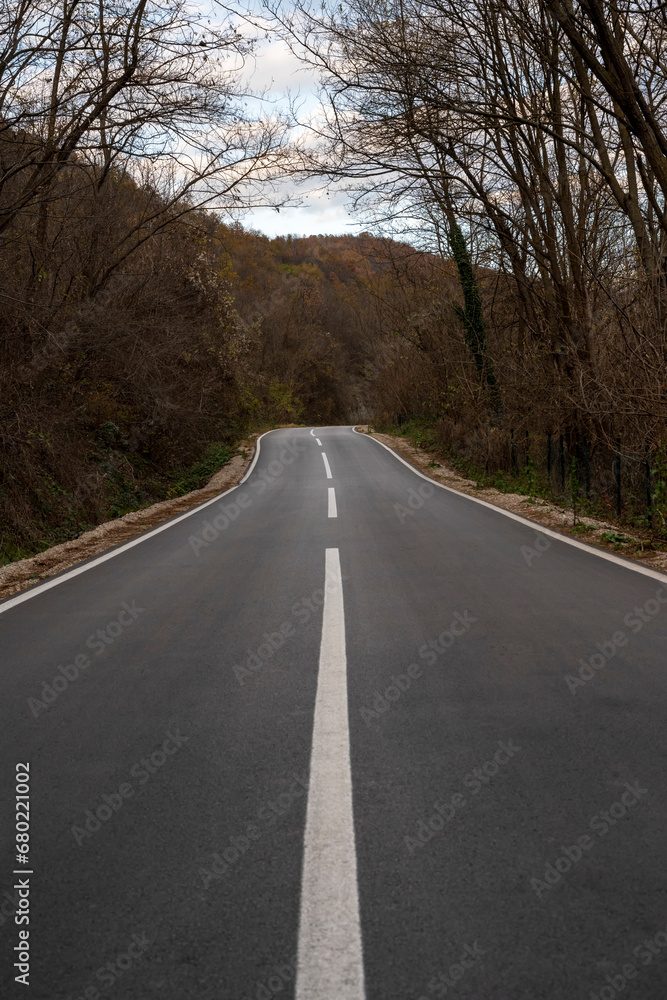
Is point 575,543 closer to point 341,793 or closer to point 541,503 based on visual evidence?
point 541,503

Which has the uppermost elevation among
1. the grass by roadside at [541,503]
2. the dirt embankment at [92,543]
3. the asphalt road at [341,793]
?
the asphalt road at [341,793]

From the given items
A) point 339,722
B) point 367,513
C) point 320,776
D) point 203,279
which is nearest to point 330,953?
point 320,776

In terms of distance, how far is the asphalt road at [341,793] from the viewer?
2.08 m

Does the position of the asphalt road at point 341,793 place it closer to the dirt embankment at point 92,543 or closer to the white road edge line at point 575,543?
the white road edge line at point 575,543

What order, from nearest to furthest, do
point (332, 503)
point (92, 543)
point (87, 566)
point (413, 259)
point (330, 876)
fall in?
point (330, 876), point (87, 566), point (92, 543), point (332, 503), point (413, 259)

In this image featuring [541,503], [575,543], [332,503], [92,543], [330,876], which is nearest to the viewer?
[330,876]

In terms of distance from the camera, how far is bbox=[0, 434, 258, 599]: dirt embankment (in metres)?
8.64

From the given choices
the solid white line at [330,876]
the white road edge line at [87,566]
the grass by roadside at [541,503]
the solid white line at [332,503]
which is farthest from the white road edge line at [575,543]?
the white road edge line at [87,566]

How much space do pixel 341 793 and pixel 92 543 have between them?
29.7ft

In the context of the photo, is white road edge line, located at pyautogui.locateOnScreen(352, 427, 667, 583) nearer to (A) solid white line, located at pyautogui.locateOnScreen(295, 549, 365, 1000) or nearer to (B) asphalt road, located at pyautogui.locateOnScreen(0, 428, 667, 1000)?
(B) asphalt road, located at pyautogui.locateOnScreen(0, 428, 667, 1000)

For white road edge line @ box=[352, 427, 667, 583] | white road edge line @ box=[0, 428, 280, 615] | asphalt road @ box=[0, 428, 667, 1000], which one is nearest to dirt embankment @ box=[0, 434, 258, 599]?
white road edge line @ box=[0, 428, 280, 615]

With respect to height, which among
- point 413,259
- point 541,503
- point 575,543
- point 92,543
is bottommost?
point 541,503

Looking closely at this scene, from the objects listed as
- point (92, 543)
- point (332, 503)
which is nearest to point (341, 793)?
point (92, 543)

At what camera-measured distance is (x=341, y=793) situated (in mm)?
3043
